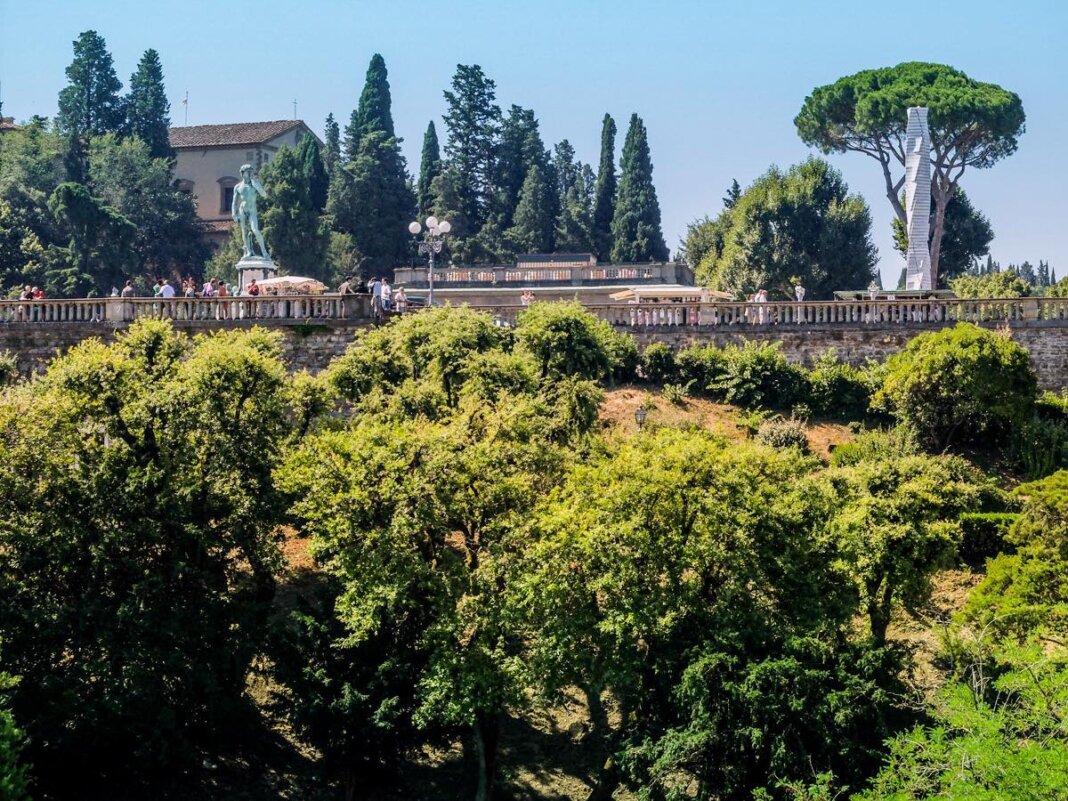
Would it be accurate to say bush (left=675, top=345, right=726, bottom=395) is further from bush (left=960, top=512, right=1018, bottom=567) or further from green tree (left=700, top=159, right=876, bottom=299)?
green tree (left=700, top=159, right=876, bottom=299)

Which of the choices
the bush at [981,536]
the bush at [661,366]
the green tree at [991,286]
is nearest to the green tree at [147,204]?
the green tree at [991,286]

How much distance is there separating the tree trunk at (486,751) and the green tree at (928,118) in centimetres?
3632

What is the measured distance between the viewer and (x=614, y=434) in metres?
36.6

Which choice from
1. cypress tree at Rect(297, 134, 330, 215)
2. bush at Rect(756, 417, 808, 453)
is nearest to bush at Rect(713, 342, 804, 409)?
bush at Rect(756, 417, 808, 453)

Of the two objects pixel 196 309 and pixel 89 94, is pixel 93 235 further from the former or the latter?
pixel 196 309

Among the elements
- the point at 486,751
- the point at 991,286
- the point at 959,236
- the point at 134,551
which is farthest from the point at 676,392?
the point at 959,236

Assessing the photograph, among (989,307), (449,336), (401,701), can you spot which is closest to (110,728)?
(401,701)

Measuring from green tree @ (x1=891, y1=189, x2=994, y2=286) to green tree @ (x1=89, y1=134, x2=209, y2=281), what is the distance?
28.5 meters

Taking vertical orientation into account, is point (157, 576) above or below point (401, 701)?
above

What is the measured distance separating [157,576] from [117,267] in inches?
1575

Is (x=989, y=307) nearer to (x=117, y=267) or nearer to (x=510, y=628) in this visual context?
(x=510, y=628)

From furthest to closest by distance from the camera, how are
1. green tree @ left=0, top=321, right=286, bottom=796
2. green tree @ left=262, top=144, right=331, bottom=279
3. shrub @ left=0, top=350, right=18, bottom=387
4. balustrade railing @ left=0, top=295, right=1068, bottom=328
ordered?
1. green tree @ left=262, top=144, right=331, bottom=279
2. balustrade railing @ left=0, top=295, right=1068, bottom=328
3. shrub @ left=0, top=350, right=18, bottom=387
4. green tree @ left=0, top=321, right=286, bottom=796

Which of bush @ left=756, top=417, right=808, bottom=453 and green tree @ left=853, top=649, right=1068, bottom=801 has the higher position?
bush @ left=756, top=417, right=808, bottom=453

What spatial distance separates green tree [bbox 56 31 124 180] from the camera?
251 feet
